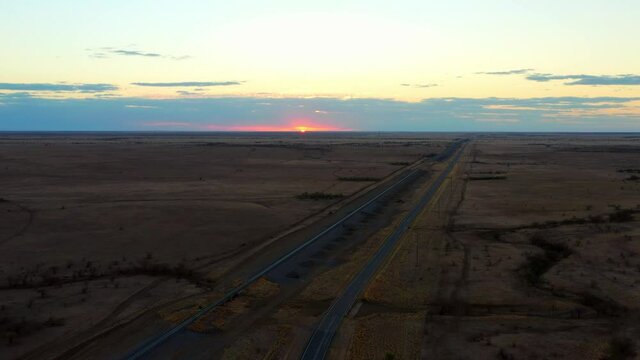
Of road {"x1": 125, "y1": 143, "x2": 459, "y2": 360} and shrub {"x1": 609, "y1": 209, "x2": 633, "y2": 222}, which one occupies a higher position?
shrub {"x1": 609, "y1": 209, "x2": 633, "y2": 222}

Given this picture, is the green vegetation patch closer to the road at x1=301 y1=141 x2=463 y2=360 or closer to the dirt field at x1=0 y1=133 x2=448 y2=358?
the road at x1=301 y1=141 x2=463 y2=360

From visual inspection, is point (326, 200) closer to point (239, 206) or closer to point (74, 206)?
point (239, 206)

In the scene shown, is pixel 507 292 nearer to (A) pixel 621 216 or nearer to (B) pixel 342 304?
(B) pixel 342 304

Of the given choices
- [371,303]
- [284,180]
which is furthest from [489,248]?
[284,180]

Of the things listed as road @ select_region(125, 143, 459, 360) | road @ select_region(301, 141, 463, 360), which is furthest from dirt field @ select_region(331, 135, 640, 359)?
road @ select_region(125, 143, 459, 360)

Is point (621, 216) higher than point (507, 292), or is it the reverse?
point (621, 216)

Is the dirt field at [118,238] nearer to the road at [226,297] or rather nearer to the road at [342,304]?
the road at [226,297]

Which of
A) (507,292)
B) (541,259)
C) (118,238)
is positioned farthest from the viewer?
(118,238)

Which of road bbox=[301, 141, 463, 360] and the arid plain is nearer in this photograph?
road bbox=[301, 141, 463, 360]

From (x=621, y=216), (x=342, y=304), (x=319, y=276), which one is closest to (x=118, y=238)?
(x=319, y=276)

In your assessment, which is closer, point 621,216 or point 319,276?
point 319,276
